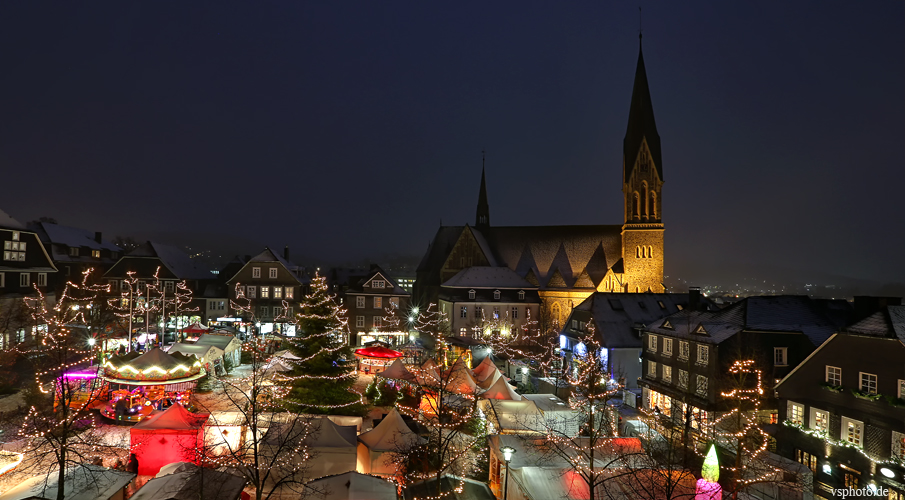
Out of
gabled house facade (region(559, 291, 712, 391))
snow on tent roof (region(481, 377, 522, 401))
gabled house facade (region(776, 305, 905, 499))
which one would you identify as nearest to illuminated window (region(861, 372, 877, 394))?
gabled house facade (region(776, 305, 905, 499))

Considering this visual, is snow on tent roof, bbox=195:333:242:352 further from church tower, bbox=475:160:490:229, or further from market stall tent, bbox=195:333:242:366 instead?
church tower, bbox=475:160:490:229

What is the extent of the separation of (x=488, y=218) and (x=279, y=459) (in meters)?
51.3

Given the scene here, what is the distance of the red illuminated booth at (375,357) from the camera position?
31547 mm

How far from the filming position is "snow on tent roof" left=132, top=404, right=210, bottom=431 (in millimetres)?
15422

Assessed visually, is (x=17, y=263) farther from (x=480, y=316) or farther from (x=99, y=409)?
(x=480, y=316)

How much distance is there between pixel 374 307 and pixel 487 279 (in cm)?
1114

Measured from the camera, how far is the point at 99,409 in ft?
69.8

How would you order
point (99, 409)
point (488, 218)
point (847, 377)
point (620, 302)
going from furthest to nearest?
1. point (488, 218)
2. point (620, 302)
3. point (99, 409)
4. point (847, 377)

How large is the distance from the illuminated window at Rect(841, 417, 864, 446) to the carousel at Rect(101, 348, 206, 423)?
82.5 feet

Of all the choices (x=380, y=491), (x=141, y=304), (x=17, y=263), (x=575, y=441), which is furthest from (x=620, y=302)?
(x=17, y=263)

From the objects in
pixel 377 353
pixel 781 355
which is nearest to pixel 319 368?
pixel 377 353

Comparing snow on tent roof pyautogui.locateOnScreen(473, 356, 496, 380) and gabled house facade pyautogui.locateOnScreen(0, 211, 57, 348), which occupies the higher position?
gabled house facade pyautogui.locateOnScreen(0, 211, 57, 348)

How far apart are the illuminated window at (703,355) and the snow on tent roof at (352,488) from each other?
16743 mm

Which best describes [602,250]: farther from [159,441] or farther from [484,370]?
[159,441]
